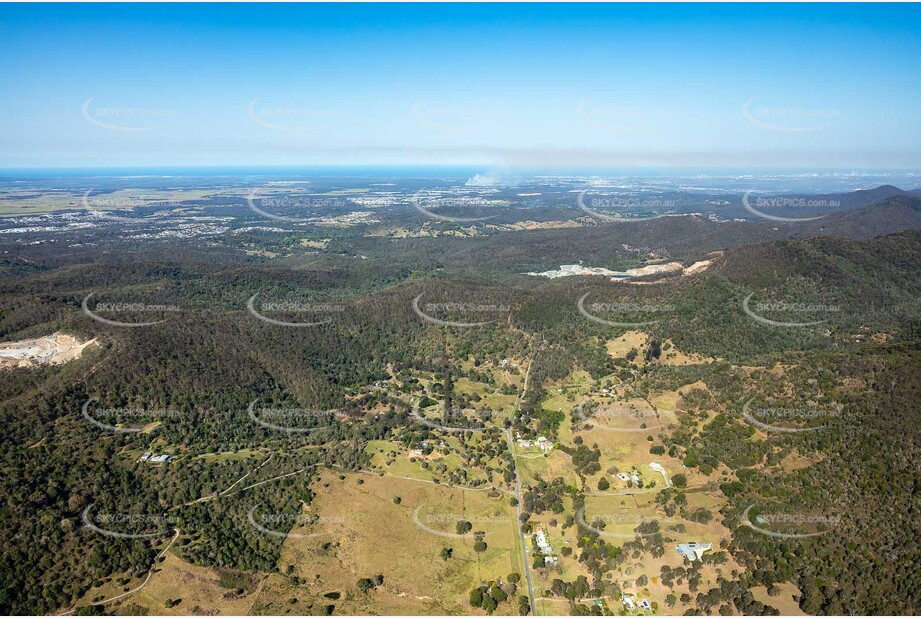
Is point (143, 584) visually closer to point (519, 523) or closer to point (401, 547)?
point (401, 547)

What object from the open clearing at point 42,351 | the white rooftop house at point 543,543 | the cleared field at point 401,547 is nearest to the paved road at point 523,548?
the cleared field at point 401,547

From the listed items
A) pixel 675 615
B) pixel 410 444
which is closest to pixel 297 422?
pixel 410 444

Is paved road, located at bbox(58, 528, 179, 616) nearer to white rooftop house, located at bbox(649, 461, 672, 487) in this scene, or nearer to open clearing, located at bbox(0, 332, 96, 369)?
open clearing, located at bbox(0, 332, 96, 369)

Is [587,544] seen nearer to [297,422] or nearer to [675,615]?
[675,615]

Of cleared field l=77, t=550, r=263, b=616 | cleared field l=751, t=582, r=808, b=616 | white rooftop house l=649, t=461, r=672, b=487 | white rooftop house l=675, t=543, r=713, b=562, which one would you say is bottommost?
cleared field l=77, t=550, r=263, b=616

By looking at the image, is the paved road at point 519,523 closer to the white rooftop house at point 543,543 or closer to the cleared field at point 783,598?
the white rooftop house at point 543,543

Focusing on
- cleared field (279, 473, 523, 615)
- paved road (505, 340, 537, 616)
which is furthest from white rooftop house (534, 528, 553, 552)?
cleared field (279, 473, 523, 615)
